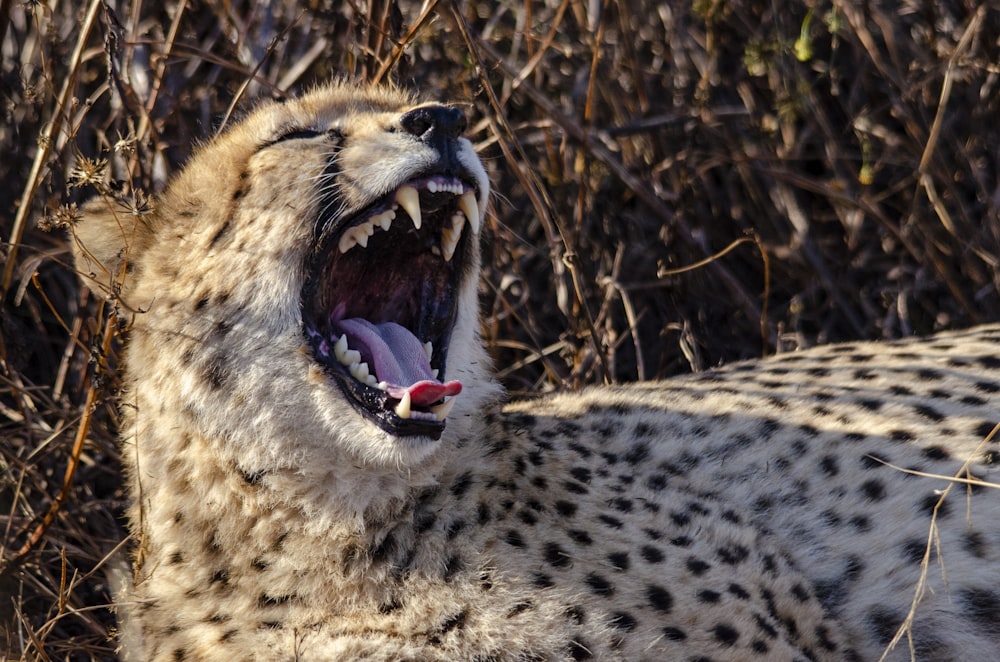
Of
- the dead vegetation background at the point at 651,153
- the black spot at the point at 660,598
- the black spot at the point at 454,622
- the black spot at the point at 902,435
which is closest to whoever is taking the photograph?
the black spot at the point at 454,622

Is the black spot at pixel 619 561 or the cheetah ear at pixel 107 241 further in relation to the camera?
the cheetah ear at pixel 107 241

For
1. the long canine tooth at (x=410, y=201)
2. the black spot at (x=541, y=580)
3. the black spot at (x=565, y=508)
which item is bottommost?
the black spot at (x=541, y=580)

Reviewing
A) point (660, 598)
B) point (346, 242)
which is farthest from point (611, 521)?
point (346, 242)

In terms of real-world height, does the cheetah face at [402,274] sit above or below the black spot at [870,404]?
above

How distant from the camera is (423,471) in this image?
84.0 inches

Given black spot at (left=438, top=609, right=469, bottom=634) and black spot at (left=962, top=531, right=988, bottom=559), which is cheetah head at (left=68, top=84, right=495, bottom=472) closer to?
black spot at (left=438, top=609, right=469, bottom=634)

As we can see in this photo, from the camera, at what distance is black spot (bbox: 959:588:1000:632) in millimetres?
2309

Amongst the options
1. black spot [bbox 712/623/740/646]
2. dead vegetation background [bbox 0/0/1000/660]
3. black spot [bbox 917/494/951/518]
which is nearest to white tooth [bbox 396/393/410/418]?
black spot [bbox 712/623/740/646]

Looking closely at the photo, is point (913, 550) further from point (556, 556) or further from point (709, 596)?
point (556, 556)

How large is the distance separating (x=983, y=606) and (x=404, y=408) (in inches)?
46.7

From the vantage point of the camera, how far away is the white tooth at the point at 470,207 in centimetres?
229

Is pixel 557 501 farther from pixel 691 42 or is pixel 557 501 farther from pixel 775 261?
pixel 691 42

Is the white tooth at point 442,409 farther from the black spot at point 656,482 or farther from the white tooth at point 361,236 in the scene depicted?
the black spot at point 656,482

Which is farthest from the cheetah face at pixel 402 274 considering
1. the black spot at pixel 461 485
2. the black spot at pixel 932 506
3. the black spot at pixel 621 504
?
the black spot at pixel 932 506
